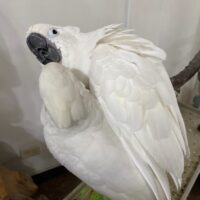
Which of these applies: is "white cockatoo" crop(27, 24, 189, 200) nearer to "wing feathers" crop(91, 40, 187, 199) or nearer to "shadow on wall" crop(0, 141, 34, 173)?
"wing feathers" crop(91, 40, 187, 199)

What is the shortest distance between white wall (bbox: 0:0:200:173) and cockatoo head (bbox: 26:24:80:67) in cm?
28

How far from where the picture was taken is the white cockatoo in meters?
0.51

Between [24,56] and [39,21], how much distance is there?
114 millimetres

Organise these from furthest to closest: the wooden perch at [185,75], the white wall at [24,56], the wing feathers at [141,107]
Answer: the wooden perch at [185,75]
the white wall at [24,56]
the wing feathers at [141,107]

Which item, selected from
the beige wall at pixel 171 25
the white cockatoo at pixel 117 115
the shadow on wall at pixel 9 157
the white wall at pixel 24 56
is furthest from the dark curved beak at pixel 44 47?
the shadow on wall at pixel 9 157

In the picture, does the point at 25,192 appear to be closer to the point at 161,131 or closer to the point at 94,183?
the point at 94,183

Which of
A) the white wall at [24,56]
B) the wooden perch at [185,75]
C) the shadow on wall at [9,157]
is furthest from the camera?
the shadow on wall at [9,157]

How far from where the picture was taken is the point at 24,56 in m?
0.88

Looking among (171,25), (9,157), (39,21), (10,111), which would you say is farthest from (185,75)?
(9,157)

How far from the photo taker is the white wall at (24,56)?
32.0 inches

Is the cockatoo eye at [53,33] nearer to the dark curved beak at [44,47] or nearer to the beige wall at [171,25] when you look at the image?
the dark curved beak at [44,47]

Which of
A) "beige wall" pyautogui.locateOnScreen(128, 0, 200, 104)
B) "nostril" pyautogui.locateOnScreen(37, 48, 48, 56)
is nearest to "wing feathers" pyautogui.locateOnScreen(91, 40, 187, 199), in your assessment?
"nostril" pyautogui.locateOnScreen(37, 48, 48, 56)

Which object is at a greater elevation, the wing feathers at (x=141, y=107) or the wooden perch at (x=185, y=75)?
the wing feathers at (x=141, y=107)

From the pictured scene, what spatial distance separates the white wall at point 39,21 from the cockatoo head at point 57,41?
0.91 feet
